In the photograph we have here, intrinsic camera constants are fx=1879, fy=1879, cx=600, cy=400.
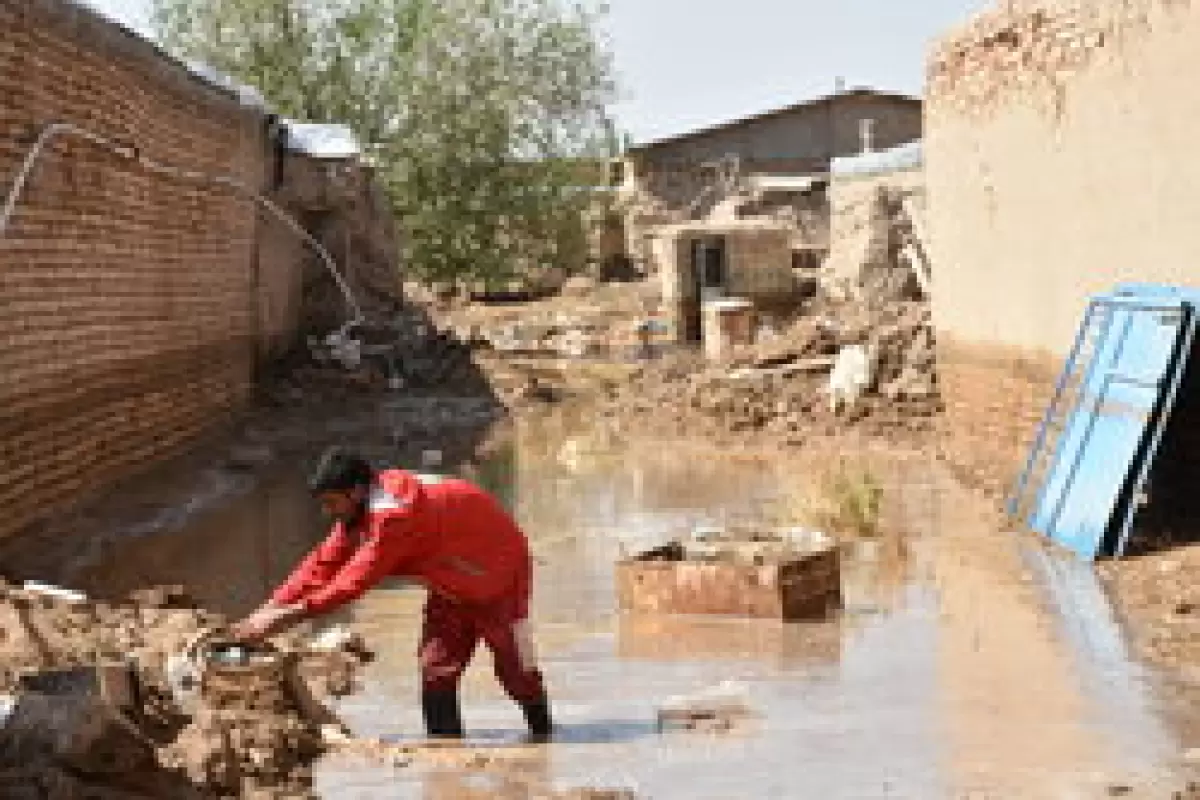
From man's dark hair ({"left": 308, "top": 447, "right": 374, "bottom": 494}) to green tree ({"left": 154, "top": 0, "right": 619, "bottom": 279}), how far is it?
32063mm

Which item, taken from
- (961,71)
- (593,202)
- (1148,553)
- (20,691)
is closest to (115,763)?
(20,691)

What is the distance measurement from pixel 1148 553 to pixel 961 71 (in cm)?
587

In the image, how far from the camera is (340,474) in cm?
661

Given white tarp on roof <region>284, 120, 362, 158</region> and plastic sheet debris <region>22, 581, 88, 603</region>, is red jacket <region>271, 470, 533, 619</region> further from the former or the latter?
white tarp on roof <region>284, 120, 362, 158</region>

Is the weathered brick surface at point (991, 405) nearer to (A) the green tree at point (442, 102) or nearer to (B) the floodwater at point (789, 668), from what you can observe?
(B) the floodwater at point (789, 668)

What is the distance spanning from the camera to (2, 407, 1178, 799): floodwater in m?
6.67

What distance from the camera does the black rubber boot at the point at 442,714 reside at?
7.19 metres

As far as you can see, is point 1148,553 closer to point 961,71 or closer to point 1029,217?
point 1029,217

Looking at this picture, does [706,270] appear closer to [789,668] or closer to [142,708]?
[789,668]

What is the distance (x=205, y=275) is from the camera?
56.8 ft

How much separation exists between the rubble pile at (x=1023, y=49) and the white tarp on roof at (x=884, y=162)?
9.14 metres

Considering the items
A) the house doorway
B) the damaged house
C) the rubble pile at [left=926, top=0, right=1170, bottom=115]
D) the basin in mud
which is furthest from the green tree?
the basin in mud

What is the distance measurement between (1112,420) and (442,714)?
544cm

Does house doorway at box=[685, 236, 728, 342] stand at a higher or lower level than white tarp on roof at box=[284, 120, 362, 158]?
lower
